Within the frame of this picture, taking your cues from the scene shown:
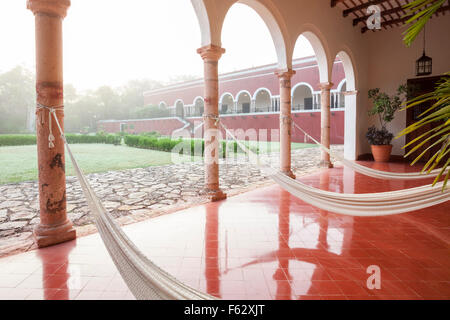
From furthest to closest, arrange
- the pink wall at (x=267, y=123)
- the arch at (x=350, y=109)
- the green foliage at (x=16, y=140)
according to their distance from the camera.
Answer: the green foliage at (x=16, y=140)
the pink wall at (x=267, y=123)
the arch at (x=350, y=109)

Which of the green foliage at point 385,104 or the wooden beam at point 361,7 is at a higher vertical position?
the wooden beam at point 361,7

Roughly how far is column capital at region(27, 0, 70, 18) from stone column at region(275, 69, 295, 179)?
148 inches

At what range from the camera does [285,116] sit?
5270 mm

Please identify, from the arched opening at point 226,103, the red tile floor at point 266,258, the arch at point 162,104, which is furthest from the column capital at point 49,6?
the arch at point 162,104

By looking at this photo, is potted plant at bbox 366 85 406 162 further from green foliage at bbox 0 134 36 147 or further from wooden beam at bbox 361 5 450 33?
green foliage at bbox 0 134 36 147

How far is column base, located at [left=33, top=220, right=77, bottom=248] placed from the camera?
2396 millimetres

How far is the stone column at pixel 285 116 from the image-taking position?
5.29 metres

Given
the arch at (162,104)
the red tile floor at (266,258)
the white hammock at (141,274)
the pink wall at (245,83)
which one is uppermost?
the pink wall at (245,83)

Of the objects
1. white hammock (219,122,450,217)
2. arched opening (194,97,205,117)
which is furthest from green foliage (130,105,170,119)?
white hammock (219,122,450,217)

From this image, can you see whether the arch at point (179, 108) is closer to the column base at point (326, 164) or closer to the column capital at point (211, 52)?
the column base at point (326, 164)

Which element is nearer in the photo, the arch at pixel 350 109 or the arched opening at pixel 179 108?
the arch at pixel 350 109

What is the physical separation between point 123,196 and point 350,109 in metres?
6.73

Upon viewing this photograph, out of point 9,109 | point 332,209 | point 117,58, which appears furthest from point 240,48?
point 332,209

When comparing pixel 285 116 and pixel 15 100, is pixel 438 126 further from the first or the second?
pixel 15 100
